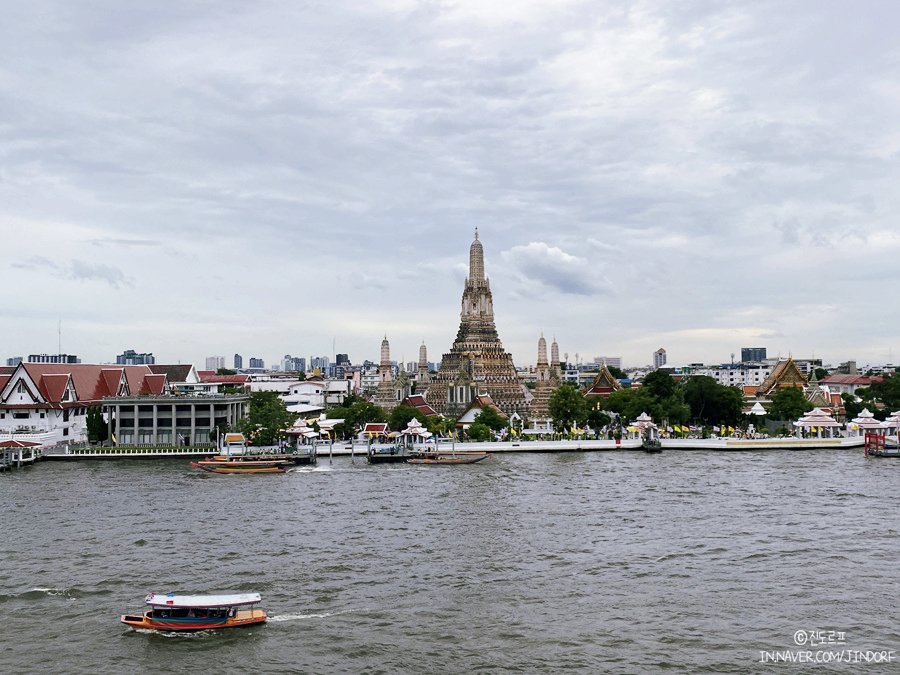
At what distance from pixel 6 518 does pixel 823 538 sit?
4123 centimetres

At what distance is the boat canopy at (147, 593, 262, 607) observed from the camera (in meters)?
25.9

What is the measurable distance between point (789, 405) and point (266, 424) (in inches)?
2098

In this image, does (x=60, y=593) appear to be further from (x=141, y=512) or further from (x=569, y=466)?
(x=569, y=466)

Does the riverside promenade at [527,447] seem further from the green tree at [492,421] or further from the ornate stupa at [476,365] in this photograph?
the ornate stupa at [476,365]

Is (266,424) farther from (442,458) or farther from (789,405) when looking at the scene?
(789,405)

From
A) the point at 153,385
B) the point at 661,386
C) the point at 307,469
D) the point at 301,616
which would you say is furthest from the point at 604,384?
the point at 301,616

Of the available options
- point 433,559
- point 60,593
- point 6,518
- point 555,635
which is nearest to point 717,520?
point 433,559

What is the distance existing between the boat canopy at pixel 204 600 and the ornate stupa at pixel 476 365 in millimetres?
74254

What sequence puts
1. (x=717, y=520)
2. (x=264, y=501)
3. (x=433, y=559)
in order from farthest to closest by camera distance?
(x=264, y=501) → (x=717, y=520) → (x=433, y=559)

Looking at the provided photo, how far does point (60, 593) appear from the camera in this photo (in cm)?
2955

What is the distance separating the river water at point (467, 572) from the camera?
24.2 meters

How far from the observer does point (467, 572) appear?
1251 inches

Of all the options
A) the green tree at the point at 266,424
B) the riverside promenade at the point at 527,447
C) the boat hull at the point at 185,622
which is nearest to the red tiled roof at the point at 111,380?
the riverside promenade at the point at 527,447

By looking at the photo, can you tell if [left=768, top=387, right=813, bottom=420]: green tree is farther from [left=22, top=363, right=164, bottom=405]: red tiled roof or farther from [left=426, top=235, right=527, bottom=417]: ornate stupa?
[left=22, top=363, right=164, bottom=405]: red tiled roof
